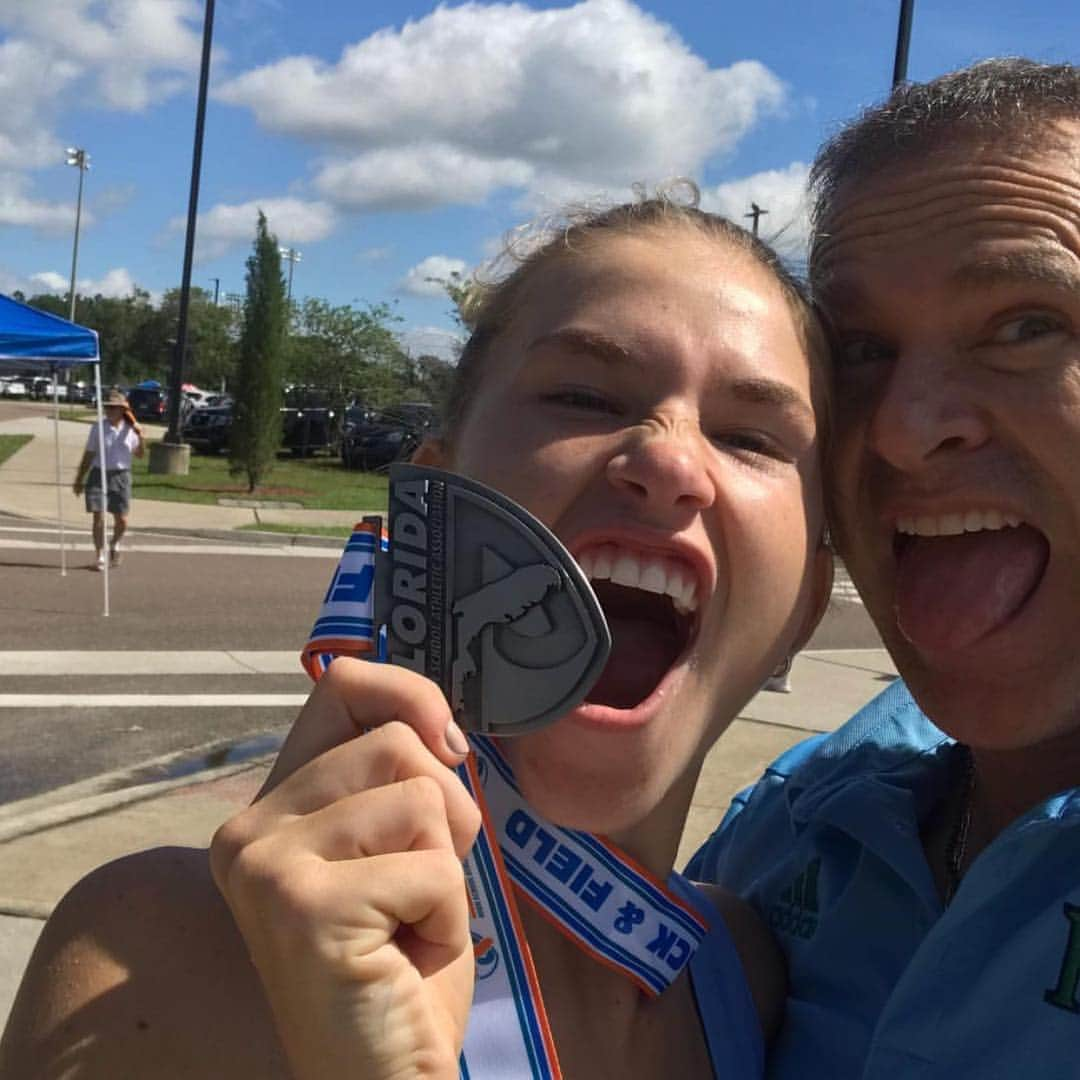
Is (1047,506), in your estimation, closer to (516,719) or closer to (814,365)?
(814,365)

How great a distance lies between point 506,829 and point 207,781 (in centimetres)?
497

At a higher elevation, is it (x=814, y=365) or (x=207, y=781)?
(x=814, y=365)

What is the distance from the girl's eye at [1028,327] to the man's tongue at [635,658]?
0.67 metres

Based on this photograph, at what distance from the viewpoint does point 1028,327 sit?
1.76 meters

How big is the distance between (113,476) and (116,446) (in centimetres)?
42

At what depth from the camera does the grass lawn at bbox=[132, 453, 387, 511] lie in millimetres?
21766

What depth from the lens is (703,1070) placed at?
1679mm

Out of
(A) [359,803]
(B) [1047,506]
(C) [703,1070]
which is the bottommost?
(C) [703,1070]

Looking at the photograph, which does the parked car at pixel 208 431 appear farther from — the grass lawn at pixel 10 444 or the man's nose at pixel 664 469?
the man's nose at pixel 664 469

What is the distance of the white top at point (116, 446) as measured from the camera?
13.3 m

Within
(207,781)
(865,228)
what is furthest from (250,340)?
(865,228)

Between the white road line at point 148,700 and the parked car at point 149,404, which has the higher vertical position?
the parked car at point 149,404

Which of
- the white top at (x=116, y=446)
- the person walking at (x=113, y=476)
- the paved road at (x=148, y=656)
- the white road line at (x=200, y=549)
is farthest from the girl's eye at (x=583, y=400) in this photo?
the white road line at (x=200, y=549)

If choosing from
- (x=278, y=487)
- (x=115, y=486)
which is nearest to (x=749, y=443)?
(x=115, y=486)
